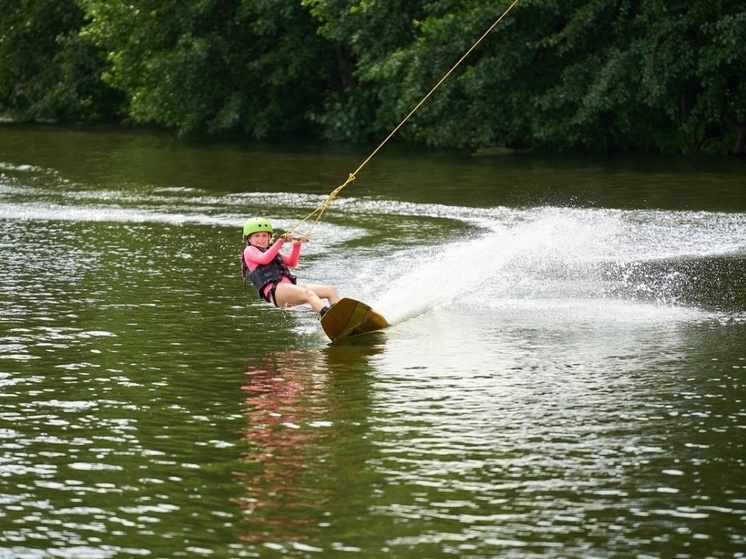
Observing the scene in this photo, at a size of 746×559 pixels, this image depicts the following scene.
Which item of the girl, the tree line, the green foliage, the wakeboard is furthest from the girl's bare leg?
the green foliage

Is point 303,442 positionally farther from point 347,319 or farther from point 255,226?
point 255,226

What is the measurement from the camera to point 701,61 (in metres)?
26.6

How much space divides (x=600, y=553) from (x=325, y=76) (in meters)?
30.4

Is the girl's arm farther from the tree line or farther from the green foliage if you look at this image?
the green foliage

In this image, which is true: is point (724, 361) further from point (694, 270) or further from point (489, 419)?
point (694, 270)

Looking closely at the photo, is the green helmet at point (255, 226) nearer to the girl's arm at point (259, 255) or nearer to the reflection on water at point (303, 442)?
the girl's arm at point (259, 255)

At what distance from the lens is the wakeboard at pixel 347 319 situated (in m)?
11.8

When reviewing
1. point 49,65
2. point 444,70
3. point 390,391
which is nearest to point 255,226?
point 390,391

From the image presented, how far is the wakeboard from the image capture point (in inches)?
463

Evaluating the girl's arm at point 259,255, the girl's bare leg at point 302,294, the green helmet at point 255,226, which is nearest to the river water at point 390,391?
the girl's bare leg at point 302,294

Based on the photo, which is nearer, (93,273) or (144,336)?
(144,336)

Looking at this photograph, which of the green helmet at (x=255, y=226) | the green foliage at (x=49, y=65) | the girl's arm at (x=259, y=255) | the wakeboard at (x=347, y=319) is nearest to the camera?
the wakeboard at (x=347, y=319)

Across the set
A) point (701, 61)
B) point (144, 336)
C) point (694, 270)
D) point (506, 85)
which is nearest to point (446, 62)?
point (506, 85)

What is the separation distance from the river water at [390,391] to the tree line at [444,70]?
7028mm
